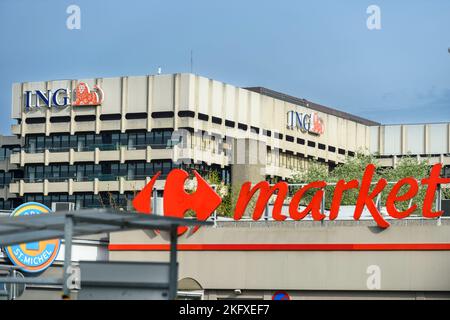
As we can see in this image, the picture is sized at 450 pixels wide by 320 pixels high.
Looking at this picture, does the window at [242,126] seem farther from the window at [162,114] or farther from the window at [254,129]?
the window at [162,114]

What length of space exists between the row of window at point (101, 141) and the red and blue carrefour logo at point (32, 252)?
304 ft

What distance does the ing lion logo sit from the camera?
14475 centimetres

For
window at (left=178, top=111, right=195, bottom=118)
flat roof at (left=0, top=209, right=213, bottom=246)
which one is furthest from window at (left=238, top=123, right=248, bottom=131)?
flat roof at (left=0, top=209, right=213, bottom=246)

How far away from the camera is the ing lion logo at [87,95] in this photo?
5699 inches

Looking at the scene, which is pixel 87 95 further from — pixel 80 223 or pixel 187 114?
pixel 80 223

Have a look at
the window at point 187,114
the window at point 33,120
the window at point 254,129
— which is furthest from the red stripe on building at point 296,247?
the window at point 33,120

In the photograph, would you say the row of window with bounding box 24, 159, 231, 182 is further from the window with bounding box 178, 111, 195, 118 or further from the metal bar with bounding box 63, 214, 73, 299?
the metal bar with bounding box 63, 214, 73, 299

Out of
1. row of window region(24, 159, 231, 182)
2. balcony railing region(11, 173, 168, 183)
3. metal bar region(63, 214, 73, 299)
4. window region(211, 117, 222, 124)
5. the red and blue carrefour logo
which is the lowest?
the red and blue carrefour logo

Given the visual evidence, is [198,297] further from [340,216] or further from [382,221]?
[340,216]

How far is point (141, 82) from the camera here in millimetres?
140750

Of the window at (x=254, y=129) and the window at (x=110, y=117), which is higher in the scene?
the window at (x=110, y=117)

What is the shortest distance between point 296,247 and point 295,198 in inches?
105
